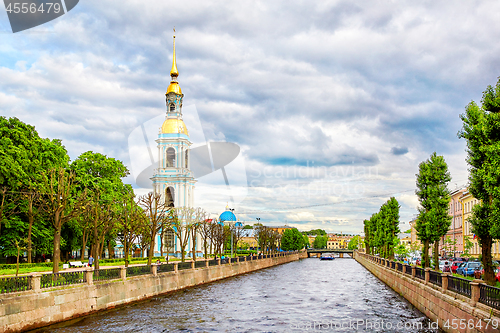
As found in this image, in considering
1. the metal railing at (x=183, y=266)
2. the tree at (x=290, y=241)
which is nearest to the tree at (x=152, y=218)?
the metal railing at (x=183, y=266)

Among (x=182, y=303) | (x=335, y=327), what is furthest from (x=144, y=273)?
(x=335, y=327)

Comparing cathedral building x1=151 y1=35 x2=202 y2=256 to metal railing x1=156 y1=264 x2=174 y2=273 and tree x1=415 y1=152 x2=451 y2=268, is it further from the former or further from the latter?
tree x1=415 y1=152 x2=451 y2=268

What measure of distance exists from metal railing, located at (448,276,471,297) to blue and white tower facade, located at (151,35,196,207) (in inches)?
2764

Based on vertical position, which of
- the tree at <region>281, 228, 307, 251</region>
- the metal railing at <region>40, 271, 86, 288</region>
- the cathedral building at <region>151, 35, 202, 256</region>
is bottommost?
the tree at <region>281, 228, 307, 251</region>

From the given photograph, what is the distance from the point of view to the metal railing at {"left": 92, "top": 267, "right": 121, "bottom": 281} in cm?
2636

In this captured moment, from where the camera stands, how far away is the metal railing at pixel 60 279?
70.7 ft

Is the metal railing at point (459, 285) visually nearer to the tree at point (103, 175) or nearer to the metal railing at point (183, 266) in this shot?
the metal railing at point (183, 266)

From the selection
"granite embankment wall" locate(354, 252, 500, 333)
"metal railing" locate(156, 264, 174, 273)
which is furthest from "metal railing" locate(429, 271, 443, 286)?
"metal railing" locate(156, 264, 174, 273)

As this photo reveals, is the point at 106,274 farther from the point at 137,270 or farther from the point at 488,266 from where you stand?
the point at 488,266

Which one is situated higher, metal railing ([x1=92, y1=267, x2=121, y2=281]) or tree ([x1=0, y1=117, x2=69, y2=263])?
tree ([x1=0, y1=117, x2=69, y2=263])

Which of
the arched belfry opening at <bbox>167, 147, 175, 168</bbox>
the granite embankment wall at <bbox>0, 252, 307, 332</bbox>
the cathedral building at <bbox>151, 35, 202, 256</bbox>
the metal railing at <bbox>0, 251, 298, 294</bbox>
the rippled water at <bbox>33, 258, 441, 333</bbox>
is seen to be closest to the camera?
the granite embankment wall at <bbox>0, 252, 307, 332</bbox>

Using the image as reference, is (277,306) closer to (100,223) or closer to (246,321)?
(246,321)

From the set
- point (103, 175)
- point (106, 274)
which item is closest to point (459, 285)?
point (106, 274)

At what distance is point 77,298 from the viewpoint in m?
23.5
